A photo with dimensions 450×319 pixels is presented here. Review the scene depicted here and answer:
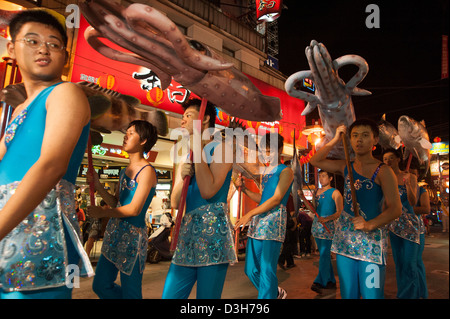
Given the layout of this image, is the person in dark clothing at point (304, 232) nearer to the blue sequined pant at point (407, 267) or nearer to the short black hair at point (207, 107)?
the blue sequined pant at point (407, 267)

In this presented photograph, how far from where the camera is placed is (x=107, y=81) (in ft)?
16.7

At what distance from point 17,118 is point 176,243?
0.98 m

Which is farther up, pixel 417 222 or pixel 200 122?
pixel 200 122

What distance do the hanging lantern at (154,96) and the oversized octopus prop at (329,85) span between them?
12.2ft

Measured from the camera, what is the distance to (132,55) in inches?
73.7

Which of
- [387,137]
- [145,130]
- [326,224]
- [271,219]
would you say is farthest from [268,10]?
[145,130]

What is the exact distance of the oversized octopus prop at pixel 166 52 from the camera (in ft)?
5.08

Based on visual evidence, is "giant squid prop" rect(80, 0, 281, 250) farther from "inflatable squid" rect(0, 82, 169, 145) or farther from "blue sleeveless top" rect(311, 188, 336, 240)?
"blue sleeveless top" rect(311, 188, 336, 240)

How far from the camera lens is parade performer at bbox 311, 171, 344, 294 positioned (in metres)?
3.77

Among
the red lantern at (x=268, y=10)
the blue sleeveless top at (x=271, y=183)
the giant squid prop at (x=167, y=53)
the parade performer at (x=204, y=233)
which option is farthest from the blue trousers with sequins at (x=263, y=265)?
the red lantern at (x=268, y=10)

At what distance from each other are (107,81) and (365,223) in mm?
4598

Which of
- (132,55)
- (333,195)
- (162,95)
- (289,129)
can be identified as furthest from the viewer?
(289,129)
